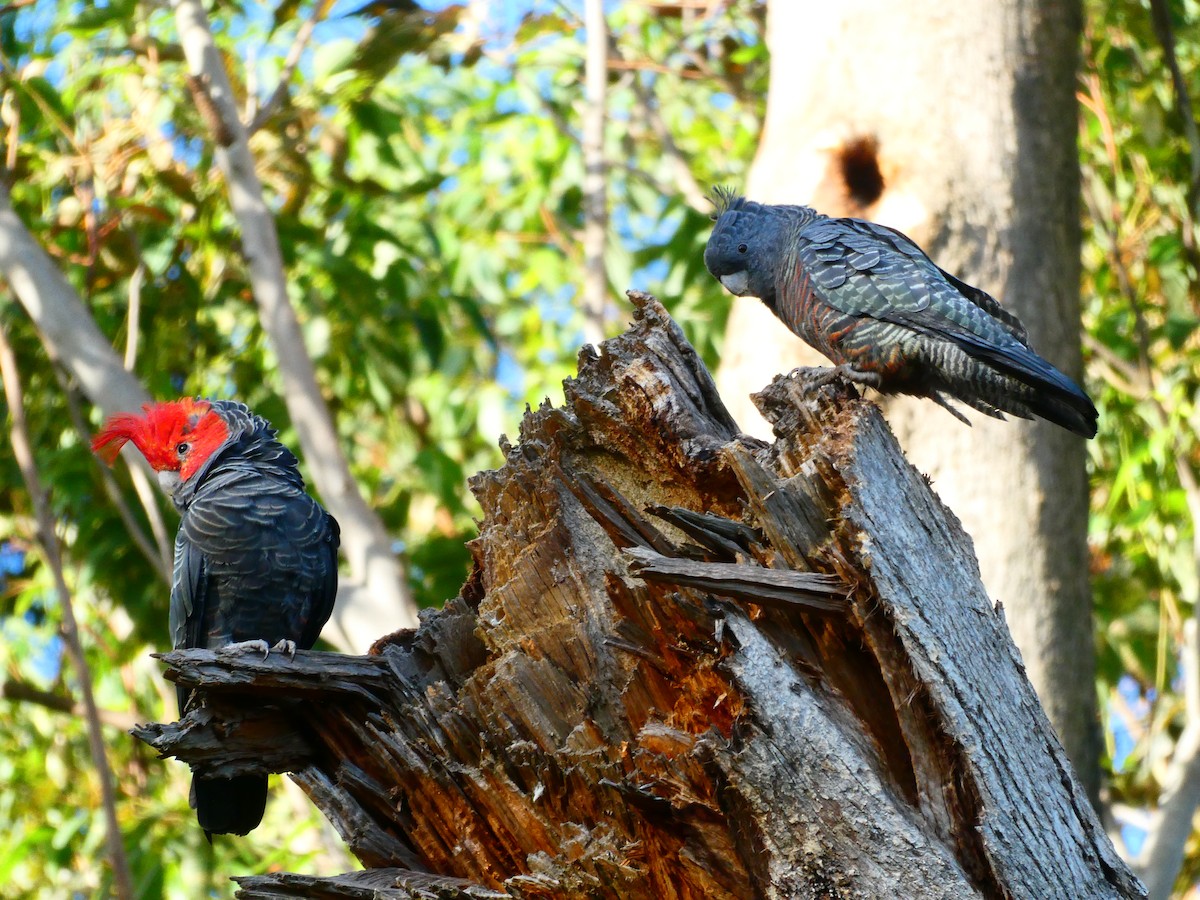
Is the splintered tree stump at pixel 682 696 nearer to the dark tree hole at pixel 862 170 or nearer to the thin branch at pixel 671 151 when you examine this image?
the dark tree hole at pixel 862 170

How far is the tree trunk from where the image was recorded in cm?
511

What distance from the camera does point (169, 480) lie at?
441 cm

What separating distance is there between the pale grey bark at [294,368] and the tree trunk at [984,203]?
1781mm

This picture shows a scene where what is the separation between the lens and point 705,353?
7.64 m

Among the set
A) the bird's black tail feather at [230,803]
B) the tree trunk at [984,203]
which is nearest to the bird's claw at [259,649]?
the bird's black tail feather at [230,803]

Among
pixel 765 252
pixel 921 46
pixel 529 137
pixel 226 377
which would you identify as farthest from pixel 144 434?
pixel 529 137

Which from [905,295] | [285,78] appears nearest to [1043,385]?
[905,295]

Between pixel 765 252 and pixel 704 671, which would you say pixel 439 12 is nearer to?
pixel 765 252

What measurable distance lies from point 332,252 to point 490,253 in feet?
6.83

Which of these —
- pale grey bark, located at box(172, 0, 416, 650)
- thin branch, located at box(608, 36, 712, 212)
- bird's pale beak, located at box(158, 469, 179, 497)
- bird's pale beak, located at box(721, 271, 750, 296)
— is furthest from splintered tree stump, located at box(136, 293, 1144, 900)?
thin branch, located at box(608, 36, 712, 212)

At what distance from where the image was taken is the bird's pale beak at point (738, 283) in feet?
14.9

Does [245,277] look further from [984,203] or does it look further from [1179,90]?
[1179,90]

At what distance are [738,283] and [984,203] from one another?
1.39 meters

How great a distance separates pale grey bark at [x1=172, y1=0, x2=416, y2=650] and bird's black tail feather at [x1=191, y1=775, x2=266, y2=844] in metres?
1.56
